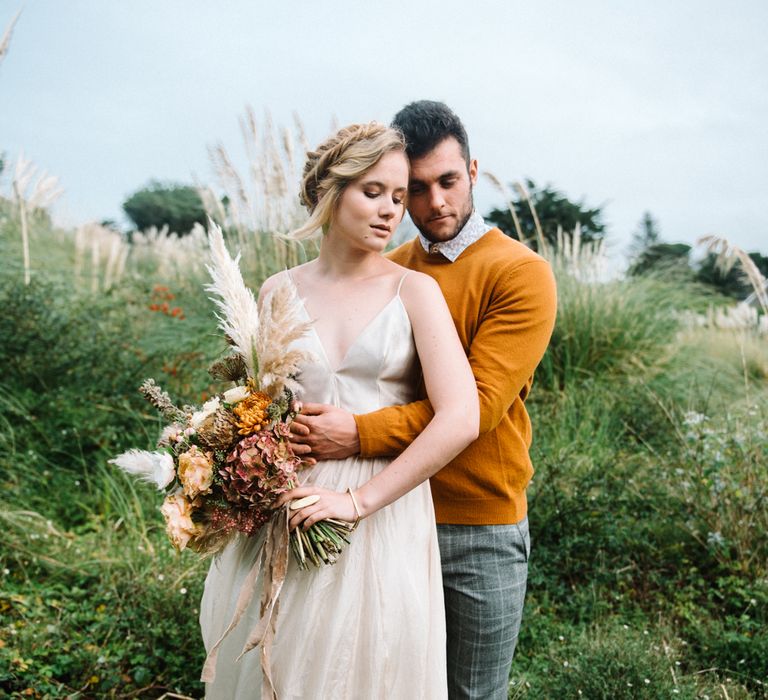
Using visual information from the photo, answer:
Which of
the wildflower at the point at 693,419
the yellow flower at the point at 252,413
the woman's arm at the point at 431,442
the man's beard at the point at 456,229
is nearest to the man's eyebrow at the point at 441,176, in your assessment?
the man's beard at the point at 456,229

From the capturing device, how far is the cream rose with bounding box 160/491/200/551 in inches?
72.7

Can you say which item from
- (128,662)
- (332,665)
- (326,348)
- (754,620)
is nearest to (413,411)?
(326,348)

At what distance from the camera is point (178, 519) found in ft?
6.11

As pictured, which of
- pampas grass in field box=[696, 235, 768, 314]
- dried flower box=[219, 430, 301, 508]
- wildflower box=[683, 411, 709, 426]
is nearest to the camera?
dried flower box=[219, 430, 301, 508]

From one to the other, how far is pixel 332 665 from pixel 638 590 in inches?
113

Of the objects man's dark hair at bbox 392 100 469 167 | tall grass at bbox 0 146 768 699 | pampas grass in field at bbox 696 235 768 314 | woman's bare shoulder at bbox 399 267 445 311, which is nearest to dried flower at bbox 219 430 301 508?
woman's bare shoulder at bbox 399 267 445 311

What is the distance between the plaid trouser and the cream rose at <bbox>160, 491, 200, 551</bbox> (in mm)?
861

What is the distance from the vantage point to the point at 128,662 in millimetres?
3393

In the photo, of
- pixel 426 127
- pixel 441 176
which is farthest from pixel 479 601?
pixel 426 127

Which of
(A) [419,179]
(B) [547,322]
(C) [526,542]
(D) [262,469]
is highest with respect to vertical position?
(A) [419,179]

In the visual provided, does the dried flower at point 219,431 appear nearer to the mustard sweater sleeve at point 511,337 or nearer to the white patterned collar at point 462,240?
the mustard sweater sleeve at point 511,337

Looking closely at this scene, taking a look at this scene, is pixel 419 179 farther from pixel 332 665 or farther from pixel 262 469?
pixel 332 665

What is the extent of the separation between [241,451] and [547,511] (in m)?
3.06

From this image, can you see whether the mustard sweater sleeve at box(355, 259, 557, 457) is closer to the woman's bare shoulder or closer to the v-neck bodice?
the v-neck bodice
